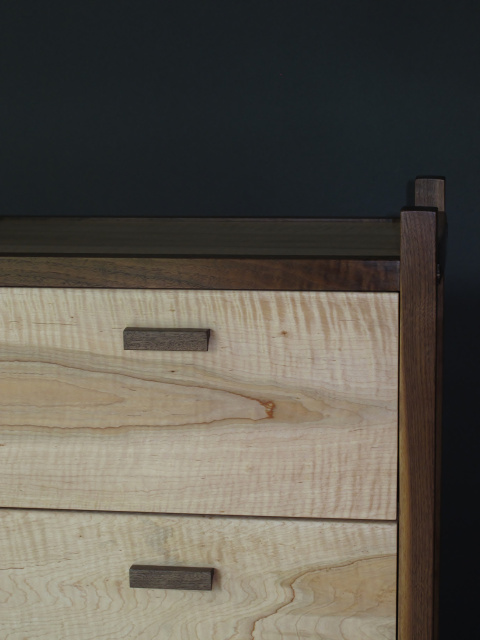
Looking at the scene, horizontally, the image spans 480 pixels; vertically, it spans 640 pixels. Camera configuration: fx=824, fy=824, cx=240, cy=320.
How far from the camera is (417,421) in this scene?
2.95 feet

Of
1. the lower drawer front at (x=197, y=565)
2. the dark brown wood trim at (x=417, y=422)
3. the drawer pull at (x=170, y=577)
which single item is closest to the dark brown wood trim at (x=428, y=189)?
the dark brown wood trim at (x=417, y=422)

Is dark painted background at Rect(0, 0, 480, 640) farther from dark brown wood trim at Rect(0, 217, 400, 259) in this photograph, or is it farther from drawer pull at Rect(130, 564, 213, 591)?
drawer pull at Rect(130, 564, 213, 591)

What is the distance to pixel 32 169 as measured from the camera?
1585 mm

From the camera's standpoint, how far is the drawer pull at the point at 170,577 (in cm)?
97

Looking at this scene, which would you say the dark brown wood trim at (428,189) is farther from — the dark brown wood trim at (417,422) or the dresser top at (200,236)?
the dark brown wood trim at (417,422)

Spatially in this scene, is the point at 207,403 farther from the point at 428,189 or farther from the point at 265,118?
the point at 265,118

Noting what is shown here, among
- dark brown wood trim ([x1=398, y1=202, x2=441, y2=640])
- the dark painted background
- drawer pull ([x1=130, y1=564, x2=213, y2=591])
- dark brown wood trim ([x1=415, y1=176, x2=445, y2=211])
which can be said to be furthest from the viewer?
the dark painted background

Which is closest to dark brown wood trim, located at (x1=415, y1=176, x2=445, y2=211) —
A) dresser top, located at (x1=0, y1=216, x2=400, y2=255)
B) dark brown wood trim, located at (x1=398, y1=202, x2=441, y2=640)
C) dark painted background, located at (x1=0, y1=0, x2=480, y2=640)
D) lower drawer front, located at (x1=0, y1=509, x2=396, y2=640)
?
dresser top, located at (x1=0, y1=216, x2=400, y2=255)

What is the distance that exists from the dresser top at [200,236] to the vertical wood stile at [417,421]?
0.06 m

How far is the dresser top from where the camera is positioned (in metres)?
1.06

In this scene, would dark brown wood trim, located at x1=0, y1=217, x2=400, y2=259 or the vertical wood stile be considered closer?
the vertical wood stile

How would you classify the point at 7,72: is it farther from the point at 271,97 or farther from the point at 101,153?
the point at 271,97

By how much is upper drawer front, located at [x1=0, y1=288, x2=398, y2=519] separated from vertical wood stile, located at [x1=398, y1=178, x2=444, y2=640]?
0.07 ft

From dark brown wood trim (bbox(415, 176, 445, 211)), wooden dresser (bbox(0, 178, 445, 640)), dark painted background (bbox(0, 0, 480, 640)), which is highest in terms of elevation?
dark painted background (bbox(0, 0, 480, 640))
